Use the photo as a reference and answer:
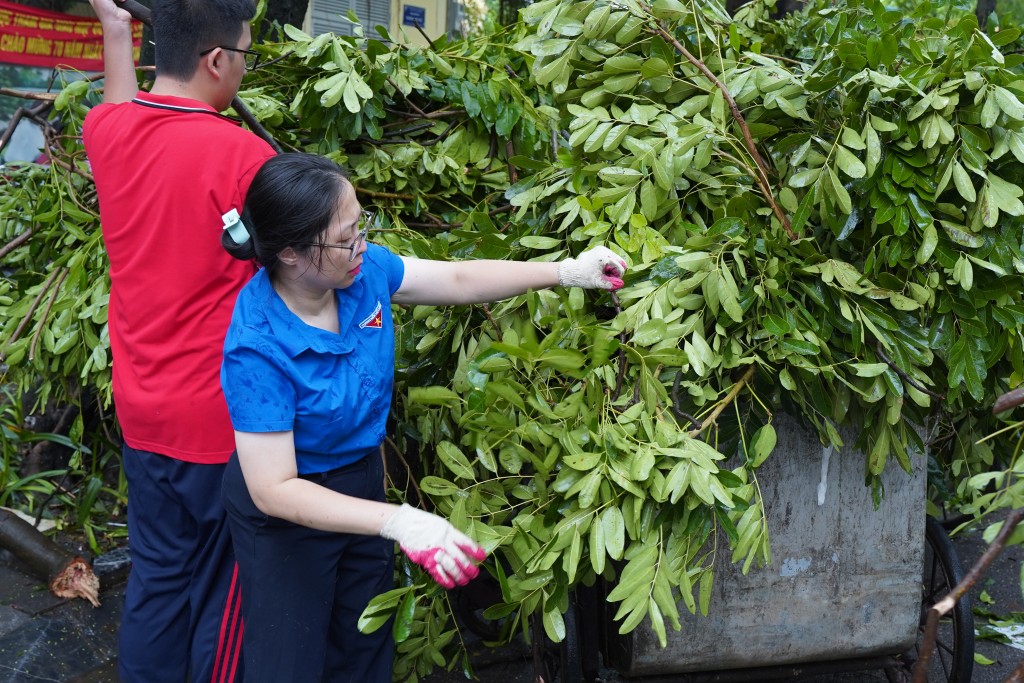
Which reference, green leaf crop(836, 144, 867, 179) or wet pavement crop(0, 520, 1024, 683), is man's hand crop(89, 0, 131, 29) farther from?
wet pavement crop(0, 520, 1024, 683)

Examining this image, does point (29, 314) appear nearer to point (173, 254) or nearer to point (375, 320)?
point (173, 254)

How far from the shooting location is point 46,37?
614 cm

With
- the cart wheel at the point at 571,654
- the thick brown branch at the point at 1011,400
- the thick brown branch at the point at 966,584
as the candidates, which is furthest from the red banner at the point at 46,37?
the thick brown branch at the point at 966,584

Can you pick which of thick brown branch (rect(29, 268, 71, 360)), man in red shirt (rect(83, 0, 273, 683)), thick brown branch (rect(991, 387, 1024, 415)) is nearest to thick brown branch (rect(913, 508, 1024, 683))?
thick brown branch (rect(991, 387, 1024, 415))

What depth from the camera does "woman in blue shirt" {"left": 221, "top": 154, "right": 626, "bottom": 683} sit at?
1.64 metres

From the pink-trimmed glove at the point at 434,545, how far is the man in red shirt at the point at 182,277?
0.66 meters

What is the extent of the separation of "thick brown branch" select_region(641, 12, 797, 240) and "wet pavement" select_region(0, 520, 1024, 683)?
55.2 inches

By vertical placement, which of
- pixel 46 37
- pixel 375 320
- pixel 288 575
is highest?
pixel 375 320

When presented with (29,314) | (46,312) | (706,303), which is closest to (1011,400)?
(706,303)

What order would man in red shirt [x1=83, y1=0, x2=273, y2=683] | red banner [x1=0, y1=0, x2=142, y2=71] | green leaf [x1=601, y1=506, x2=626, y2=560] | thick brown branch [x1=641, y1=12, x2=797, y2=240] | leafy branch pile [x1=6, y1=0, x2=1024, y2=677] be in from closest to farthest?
green leaf [x1=601, y1=506, x2=626, y2=560] < leafy branch pile [x1=6, y1=0, x2=1024, y2=677] < man in red shirt [x1=83, y1=0, x2=273, y2=683] < thick brown branch [x1=641, y1=12, x2=797, y2=240] < red banner [x1=0, y1=0, x2=142, y2=71]

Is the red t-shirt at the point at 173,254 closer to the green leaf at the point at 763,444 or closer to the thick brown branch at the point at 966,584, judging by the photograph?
the green leaf at the point at 763,444

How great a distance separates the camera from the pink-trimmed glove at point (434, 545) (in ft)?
4.98

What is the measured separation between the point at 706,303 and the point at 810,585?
74cm

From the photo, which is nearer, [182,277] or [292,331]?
[292,331]
